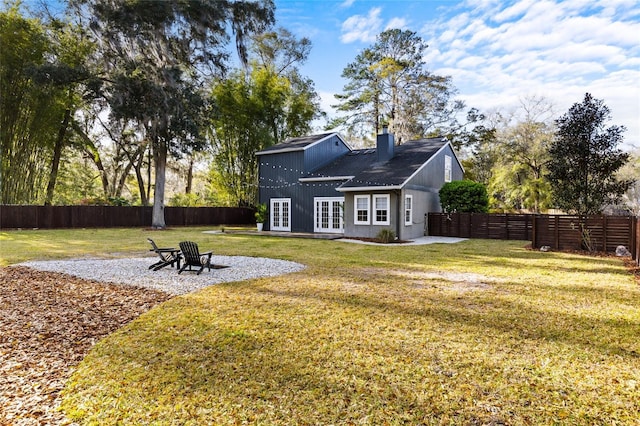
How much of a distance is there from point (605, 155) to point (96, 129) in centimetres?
3188

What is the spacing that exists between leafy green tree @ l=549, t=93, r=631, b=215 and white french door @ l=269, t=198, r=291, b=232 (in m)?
12.4

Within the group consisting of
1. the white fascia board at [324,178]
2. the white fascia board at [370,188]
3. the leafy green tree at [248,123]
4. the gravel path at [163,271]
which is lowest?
the gravel path at [163,271]

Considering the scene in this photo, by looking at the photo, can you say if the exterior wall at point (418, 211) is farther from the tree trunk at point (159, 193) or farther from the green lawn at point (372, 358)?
the tree trunk at point (159, 193)

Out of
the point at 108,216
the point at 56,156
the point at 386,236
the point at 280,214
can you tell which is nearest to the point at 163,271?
the point at 386,236

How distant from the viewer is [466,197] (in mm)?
17625

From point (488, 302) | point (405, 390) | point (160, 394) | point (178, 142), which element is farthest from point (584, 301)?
point (178, 142)

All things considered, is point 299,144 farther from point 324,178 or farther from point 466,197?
point 466,197

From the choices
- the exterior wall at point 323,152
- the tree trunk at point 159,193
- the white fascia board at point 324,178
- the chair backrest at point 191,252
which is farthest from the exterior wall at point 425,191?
the tree trunk at point 159,193

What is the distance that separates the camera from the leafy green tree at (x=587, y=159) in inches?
456

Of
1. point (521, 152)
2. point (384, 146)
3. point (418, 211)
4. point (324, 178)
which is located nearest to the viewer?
point (418, 211)

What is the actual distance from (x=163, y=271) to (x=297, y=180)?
12.5 meters

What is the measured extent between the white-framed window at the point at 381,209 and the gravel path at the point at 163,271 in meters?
7.40

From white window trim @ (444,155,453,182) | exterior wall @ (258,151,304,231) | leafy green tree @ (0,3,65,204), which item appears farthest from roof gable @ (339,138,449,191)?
leafy green tree @ (0,3,65,204)

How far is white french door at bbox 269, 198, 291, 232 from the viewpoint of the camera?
20.3 meters
